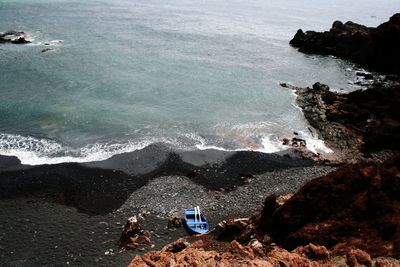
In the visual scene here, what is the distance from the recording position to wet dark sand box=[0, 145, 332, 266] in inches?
1032

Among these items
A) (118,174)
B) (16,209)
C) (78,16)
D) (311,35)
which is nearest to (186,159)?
(118,174)

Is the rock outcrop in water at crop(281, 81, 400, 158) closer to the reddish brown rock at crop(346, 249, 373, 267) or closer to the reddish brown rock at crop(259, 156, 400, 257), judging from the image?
the reddish brown rock at crop(259, 156, 400, 257)

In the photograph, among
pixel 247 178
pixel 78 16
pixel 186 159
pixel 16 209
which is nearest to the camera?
pixel 16 209

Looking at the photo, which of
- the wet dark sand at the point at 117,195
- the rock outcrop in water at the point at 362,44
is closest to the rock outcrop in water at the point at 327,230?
the wet dark sand at the point at 117,195

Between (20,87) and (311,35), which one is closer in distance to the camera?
(20,87)

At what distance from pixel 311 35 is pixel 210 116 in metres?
65.2

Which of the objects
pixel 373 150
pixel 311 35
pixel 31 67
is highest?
pixel 311 35

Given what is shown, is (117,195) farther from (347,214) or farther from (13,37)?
(13,37)

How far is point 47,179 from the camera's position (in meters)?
34.1

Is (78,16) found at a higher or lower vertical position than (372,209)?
higher

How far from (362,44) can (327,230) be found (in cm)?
8304

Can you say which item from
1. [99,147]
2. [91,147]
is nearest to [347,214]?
[99,147]

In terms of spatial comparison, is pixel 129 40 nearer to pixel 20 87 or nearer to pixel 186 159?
pixel 20 87

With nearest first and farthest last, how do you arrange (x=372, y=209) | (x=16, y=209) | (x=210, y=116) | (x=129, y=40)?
1. (x=372, y=209)
2. (x=16, y=209)
3. (x=210, y=116)
4. (x=129, y=40)
